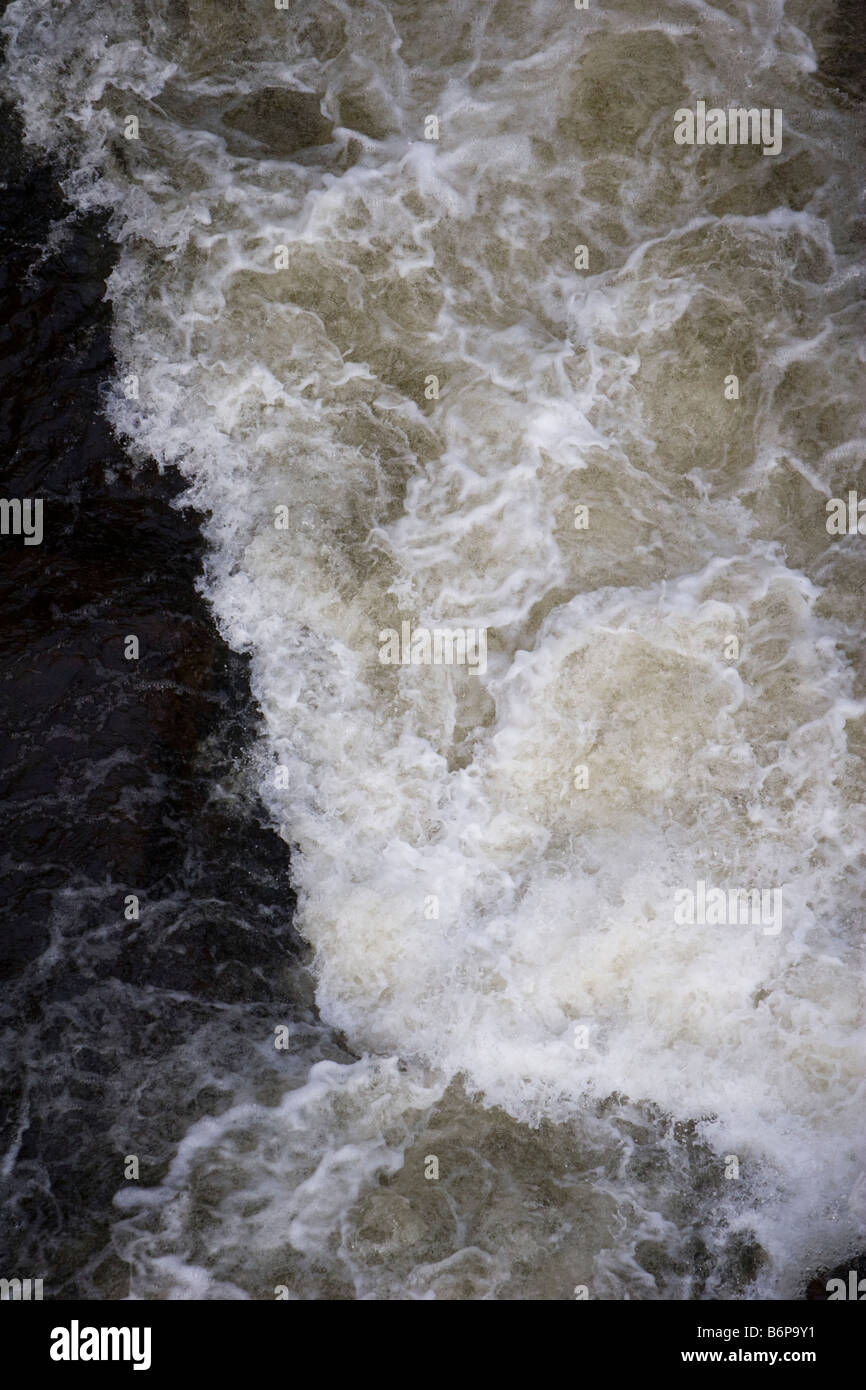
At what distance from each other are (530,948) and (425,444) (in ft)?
15.0

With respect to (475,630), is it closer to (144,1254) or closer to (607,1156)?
(607,1156)

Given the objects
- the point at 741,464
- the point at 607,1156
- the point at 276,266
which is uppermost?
the point at 276,266

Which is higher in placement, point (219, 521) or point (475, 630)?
point (219, 521)

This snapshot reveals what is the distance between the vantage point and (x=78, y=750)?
8992 millimetres

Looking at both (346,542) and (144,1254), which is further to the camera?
(346,542)

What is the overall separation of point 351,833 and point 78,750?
2.49 metres

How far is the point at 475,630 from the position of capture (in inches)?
361

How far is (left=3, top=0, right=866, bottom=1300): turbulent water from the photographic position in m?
8.83

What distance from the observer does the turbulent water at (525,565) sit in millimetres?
8828

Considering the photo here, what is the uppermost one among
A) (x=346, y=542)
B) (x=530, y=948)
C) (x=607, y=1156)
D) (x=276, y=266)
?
(x=276, y=266)

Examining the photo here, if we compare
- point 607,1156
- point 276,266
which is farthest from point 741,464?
point 607,1156

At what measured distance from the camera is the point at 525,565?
917 cm
